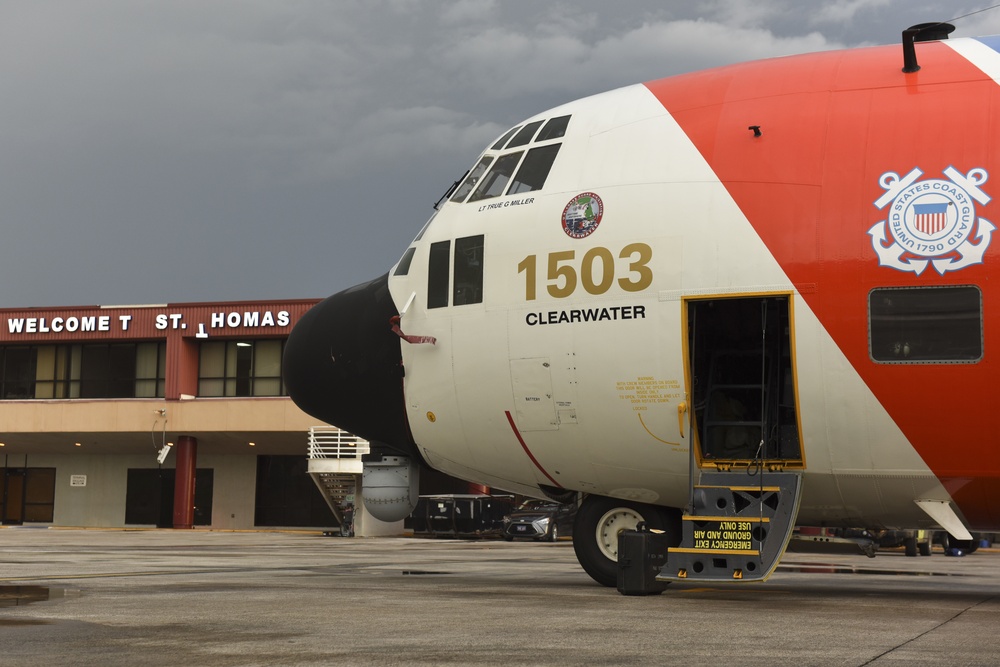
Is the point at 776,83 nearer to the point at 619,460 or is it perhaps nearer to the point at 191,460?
the point at 619,460

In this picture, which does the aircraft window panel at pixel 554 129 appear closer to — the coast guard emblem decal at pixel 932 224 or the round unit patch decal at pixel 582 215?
the round unit patch decal at pixel 582 215

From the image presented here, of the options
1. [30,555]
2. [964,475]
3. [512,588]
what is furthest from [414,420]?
[30,555]

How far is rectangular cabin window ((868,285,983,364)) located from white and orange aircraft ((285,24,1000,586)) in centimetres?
2

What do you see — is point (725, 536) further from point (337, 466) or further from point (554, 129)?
point (337, 466)

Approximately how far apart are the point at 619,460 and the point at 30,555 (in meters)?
15.9

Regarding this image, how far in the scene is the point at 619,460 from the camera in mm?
13930

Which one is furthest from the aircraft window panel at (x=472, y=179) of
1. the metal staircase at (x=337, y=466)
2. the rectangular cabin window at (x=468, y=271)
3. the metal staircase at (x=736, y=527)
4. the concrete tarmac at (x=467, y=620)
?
the metal staircase at (x=337, y=466)

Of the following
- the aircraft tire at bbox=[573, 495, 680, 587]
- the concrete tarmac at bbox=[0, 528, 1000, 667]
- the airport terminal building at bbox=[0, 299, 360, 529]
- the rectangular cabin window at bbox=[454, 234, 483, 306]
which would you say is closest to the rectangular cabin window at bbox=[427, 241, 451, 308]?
the rectangular cabin window at bbox=[454, 234, 483, 306]

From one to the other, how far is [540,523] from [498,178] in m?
27.7

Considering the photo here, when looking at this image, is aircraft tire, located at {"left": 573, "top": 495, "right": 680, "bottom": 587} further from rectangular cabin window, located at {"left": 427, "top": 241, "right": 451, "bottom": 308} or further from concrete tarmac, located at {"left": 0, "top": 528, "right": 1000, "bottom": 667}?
rectangular cabin window, located at {"left": 427, "top": 241, "right": 451, "bottom": 308}

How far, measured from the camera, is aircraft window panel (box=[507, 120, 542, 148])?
597 inches

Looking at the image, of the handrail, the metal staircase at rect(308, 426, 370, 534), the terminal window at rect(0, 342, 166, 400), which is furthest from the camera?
the terminal window at rect(0, 342, 166, 400)

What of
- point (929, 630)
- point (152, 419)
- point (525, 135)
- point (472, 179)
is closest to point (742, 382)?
point (525, 135)

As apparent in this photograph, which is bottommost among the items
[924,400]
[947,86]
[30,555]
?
[30,555]
